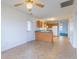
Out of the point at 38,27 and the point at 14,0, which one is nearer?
the point at 14,0

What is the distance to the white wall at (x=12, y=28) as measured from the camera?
5.53 m

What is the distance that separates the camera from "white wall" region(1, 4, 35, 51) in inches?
218

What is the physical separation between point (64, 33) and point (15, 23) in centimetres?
1046

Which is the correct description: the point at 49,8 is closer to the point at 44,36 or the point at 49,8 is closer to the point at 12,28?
the point at 12,28

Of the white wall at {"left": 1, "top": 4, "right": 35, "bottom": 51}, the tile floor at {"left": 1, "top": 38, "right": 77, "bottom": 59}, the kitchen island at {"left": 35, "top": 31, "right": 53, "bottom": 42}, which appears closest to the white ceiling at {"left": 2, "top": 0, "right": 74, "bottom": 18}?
the white wall at {"left": 1, "top": 4, "right": 35, "bottom": 51}

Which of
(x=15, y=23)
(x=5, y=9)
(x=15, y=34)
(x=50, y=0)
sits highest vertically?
(x=50, y=0)

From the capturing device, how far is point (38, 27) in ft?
37.8

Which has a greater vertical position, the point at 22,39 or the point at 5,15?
the point at 5,15

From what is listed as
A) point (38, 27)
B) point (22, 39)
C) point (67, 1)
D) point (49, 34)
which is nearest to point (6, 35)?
point (22, 39)

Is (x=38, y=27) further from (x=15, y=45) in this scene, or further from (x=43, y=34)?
(x=15, y=45)

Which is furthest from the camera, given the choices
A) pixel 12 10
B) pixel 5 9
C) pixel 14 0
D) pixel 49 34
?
pixel 49 34

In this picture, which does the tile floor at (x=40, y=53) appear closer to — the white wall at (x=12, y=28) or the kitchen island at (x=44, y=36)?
the white wall at (x=12, y=28)

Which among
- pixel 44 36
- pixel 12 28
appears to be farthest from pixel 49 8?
pixel 44 36

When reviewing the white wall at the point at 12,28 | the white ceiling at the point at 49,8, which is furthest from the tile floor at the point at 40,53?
the white ceiling at the point at 49,8
